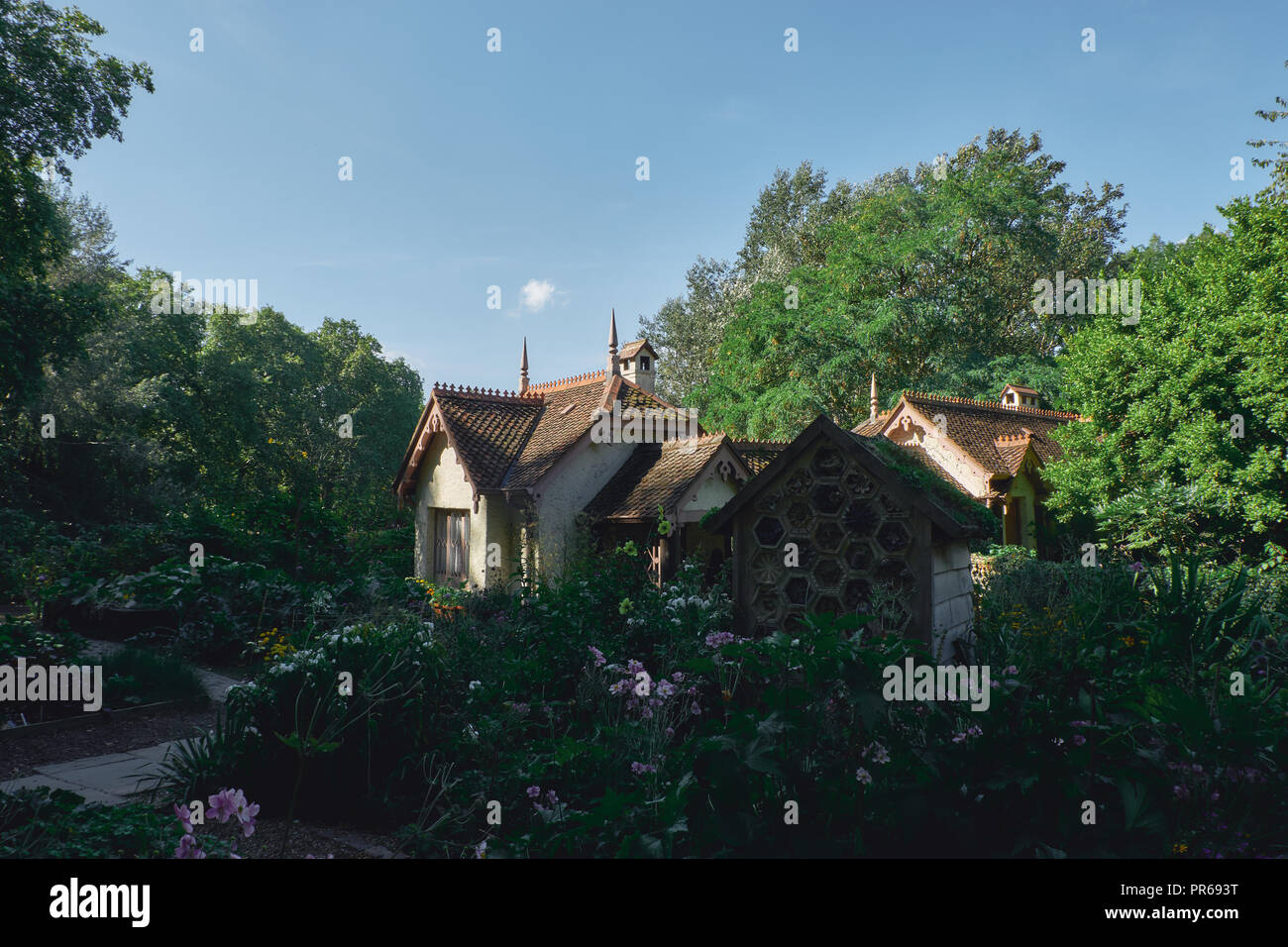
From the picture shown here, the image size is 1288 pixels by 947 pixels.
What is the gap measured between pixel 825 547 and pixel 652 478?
906 centimetres

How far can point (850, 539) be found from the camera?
7.93m

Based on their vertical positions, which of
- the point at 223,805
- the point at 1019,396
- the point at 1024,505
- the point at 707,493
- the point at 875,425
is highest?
the point at 1019,396

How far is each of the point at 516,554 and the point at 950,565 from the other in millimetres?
10927

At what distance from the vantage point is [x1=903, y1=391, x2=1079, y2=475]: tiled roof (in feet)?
75.0

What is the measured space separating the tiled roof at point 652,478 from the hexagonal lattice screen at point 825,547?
6778 mm

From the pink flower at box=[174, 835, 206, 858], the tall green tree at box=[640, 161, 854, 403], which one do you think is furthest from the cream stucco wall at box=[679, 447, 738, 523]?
the tall green tree at box=[640, 161, 854, 403]

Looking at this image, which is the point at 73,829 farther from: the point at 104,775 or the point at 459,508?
the point at 459,508

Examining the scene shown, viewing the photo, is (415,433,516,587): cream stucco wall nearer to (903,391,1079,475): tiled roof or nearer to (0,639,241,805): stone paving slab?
(0,639,241,805): stone paving slab

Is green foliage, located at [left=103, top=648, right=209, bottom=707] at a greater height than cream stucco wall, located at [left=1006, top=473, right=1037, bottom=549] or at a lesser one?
lesser

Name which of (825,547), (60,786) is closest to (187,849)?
(60,786)

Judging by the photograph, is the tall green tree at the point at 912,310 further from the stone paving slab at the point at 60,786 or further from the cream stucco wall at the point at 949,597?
the stone paving slab at the point at 60,786

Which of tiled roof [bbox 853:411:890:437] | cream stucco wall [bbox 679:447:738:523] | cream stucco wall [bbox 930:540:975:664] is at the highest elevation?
tiled roof [bbox 853:411:890:437]

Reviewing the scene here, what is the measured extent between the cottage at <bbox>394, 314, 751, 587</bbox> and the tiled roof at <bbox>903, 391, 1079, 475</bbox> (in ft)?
30.0
